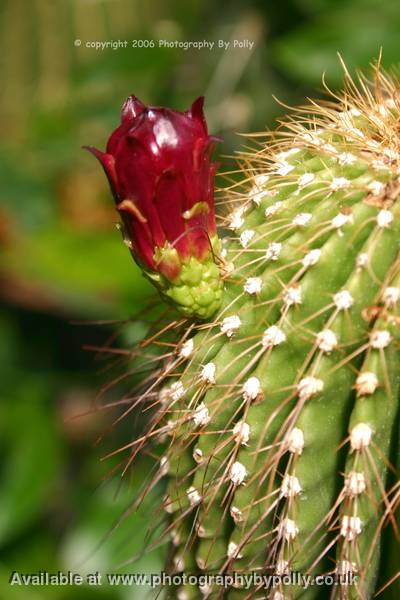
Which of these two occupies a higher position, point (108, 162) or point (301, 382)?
point (108, 162)

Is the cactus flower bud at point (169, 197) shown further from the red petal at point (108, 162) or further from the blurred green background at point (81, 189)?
the blurred green background at point (81, 189)

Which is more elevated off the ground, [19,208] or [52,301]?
[19,208]

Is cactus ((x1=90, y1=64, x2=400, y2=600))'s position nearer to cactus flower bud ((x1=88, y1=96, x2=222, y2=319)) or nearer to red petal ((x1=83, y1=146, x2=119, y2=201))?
cactus flower bud ((x1=88, y1=96, x2=222, y2=319))

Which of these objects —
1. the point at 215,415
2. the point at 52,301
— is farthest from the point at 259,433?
the point at 52,301

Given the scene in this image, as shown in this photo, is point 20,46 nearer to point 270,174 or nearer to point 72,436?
point 72,436

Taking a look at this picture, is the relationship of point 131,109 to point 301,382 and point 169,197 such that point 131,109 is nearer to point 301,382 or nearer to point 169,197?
point 169,197

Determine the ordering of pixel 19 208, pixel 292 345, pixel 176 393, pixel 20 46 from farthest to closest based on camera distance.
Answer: pixel 20 46 < pixel 19 208 < pixel 176 393 < pixel 292 345

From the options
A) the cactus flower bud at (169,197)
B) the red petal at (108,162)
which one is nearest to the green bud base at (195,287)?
the cactus flower bud at (169,197)

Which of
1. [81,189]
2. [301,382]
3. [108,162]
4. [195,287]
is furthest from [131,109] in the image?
[81,189]
